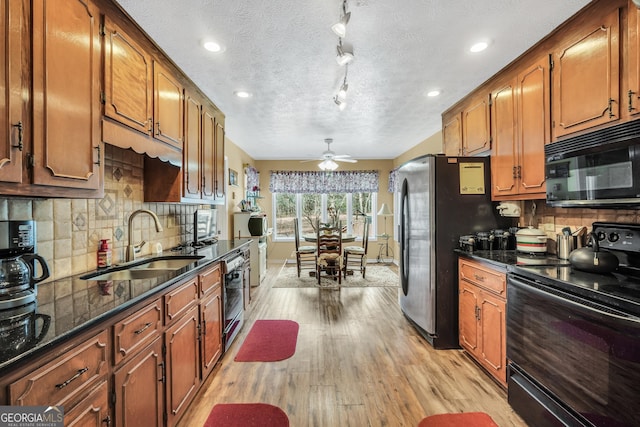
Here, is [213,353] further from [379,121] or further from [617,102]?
[379,121]

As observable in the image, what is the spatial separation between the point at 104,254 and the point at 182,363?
0.87 meters

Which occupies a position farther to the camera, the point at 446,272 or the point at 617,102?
the point at 446,272

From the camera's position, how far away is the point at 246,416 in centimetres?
180

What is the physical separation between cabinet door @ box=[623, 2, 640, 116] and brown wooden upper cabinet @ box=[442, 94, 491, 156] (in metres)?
1.17

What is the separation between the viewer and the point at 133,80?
5.93 ft

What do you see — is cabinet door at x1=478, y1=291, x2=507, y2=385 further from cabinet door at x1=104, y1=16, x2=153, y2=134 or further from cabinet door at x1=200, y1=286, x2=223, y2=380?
cabinet door at x1=104, y1=16, x2=153, y2=134

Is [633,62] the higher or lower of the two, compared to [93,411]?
higher

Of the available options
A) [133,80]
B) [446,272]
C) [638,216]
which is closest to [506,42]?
[638,216]

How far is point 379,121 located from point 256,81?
74.9 inches

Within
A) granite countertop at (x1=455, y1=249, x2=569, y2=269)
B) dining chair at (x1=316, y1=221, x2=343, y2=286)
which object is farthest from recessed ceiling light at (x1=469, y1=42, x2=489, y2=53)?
dining chair at (x1=316, y1=221, x2=343, y2=286)

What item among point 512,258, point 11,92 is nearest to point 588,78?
point 512,258

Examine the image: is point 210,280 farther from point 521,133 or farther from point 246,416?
point 521,133

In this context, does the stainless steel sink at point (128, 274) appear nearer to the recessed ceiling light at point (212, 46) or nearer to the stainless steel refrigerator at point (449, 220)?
the recessed ceiling light at point (212, 46)

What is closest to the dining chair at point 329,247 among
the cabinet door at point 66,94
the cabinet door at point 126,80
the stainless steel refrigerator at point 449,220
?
the stainless steel refrigerator at point 449,220
